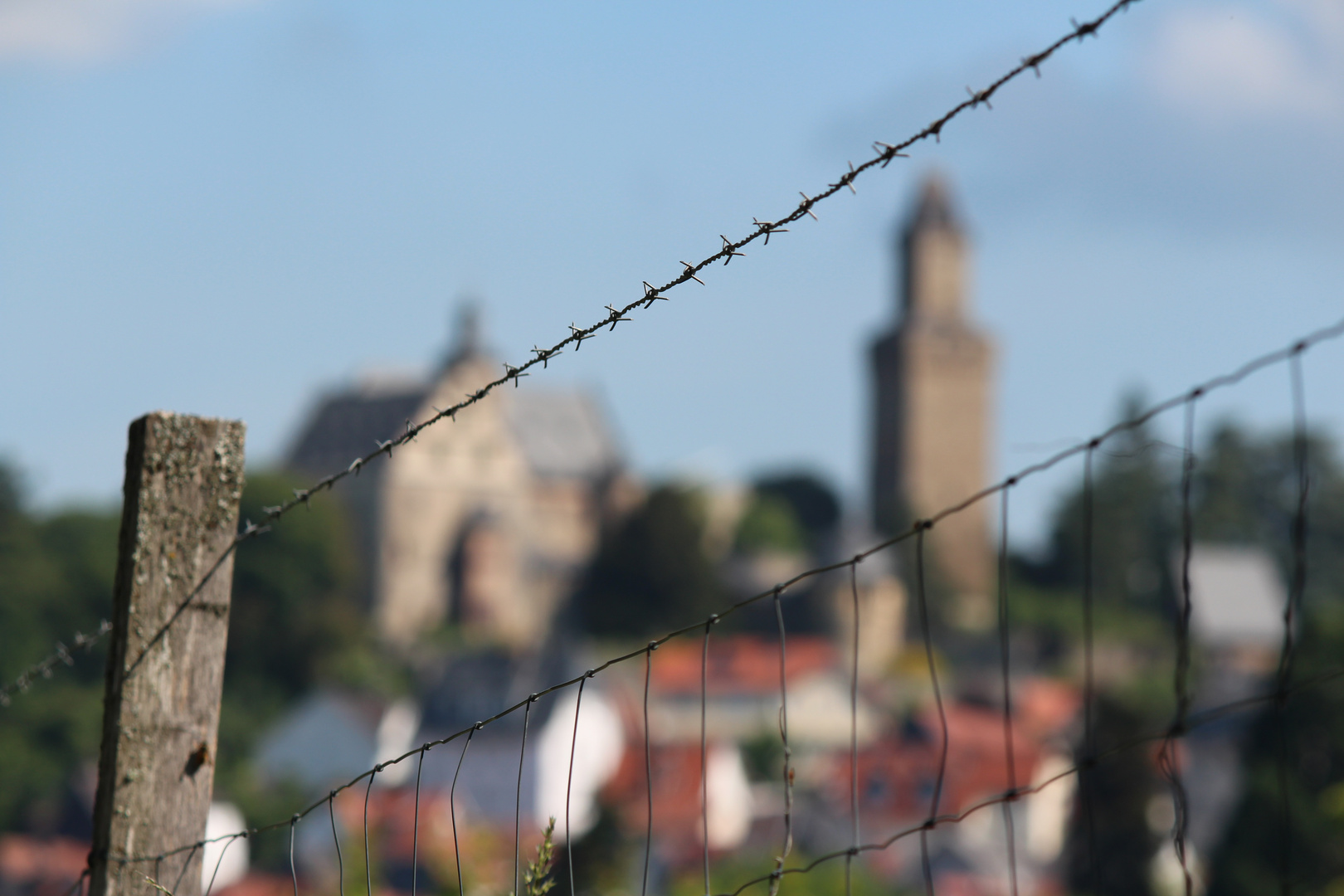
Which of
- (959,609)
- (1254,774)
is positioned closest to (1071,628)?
(959,609)

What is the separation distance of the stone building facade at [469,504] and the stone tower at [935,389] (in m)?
12.6

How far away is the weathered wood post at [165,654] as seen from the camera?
305cm

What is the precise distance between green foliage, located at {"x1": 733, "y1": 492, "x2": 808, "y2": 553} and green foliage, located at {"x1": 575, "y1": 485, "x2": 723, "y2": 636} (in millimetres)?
7995

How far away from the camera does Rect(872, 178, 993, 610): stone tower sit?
8481cm

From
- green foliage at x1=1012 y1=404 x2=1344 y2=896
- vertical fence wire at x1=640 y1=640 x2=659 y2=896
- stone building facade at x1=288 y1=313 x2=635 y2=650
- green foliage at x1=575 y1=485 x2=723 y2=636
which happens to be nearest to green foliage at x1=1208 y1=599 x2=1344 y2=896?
green foliage at x1=1012 y1=404 x2=1344 y2=896

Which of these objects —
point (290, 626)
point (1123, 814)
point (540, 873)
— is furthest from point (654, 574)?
point (540, 873)

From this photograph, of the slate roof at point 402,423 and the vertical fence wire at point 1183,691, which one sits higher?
the slate roof at point 402,423

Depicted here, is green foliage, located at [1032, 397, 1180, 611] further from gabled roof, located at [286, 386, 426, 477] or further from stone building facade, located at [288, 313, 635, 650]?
gabled roof, located at [286, 386, 426, 477]

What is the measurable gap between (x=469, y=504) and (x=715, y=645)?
1126 cm

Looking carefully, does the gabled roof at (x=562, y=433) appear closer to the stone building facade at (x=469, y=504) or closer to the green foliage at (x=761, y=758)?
the stone building facade at (x=469, y=504)

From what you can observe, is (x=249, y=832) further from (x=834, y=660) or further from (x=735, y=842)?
(x=834, y=660)

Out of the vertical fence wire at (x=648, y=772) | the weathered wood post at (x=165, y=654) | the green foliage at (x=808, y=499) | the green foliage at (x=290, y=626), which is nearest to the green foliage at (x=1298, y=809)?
the weathered wood post at (x=165, y=654)

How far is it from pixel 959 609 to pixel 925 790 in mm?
27717

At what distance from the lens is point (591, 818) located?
34.2m
